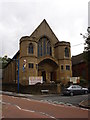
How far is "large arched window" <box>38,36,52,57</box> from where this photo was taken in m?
47.1

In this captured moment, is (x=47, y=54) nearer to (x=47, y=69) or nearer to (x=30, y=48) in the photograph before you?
(x=47, y=69)

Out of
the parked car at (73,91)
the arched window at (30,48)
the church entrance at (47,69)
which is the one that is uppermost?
the arched window at (30,48)

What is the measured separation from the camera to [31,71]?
41312mm

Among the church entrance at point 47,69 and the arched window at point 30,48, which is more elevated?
the arched window at point 30,48

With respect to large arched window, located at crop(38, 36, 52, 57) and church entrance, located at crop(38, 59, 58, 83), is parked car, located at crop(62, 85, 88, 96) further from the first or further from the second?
large arched window, located at crop(38, 36, 52, 57)

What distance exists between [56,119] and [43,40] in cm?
3854

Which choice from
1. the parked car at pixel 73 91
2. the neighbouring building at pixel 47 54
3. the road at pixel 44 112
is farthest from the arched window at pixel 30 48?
the road at pixel 44 112

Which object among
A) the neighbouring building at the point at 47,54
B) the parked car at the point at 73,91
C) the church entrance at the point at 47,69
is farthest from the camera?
the church entrance at the point at 47,69

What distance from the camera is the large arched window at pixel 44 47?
155 feet

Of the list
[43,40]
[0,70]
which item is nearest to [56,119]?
[43,40]

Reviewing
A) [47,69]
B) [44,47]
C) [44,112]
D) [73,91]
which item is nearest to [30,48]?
[44,47]

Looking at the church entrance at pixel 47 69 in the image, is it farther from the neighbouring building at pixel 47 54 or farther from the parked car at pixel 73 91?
the parked car at pixel 73 91

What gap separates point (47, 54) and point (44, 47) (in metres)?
1.97

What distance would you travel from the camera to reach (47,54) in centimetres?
4734
